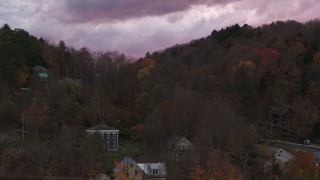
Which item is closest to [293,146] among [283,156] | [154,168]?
[283,156]

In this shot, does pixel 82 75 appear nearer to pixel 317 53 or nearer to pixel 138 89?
pixel 138 89

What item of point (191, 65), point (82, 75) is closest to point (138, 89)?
point (82, 75)

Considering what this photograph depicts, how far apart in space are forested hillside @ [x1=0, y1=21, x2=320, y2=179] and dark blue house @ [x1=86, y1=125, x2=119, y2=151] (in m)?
0.80

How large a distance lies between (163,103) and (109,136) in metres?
4.43

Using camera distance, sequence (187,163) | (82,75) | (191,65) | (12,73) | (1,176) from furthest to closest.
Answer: (191,65) < (82,75) < (12,73) < (1,176) < (187,163)

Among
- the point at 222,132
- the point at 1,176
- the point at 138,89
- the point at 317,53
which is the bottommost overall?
the point at 1,176

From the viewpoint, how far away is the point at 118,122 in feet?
133

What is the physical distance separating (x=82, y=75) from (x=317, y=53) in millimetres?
21918

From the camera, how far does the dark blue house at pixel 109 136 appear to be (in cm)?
3666

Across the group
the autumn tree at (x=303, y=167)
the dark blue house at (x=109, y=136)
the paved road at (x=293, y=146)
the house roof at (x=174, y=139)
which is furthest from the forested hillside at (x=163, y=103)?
the autumn tree at (x=303, y=167)

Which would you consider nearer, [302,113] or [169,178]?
[169,178]

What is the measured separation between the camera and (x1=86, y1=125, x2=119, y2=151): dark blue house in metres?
36.7

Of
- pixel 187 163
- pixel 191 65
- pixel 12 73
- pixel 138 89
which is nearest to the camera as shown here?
pixel 187 163

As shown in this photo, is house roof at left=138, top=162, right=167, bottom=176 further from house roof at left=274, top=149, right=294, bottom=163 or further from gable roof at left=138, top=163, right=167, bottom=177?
house roof at left=274, top=149, right=294, bottom=163
